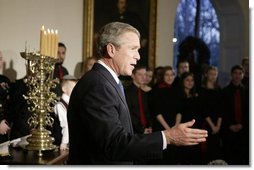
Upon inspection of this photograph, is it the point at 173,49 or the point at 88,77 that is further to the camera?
the point at 173,49

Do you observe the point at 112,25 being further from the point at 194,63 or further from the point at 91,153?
the point at 194,63

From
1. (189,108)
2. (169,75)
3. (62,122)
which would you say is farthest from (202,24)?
(62,122)

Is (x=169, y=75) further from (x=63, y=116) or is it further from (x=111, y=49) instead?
(x=111, y=49)

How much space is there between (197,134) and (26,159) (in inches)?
35.0

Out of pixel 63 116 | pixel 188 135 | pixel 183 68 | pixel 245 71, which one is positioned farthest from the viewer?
pixel 183 68

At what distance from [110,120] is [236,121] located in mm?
1006

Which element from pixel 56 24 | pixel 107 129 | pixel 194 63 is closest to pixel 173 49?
pixel 194 63

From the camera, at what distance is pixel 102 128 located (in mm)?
1245

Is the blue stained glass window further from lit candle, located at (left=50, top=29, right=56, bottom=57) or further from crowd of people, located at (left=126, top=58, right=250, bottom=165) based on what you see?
lit candle, located at (left=50, top=29, right=56, bottom=57)

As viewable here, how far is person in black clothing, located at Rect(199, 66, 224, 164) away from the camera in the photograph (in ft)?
7.05

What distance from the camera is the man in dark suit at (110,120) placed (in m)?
1.24

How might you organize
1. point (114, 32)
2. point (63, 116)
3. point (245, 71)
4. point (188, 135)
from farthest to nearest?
point (63, 116) < point (245, 71) < point (114, 32) < point (188, 135)

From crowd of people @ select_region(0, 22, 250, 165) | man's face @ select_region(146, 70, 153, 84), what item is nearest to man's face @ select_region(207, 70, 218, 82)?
crowd of people @ select_region(0, 22, 250, 165)

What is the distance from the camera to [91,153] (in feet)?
4.42
